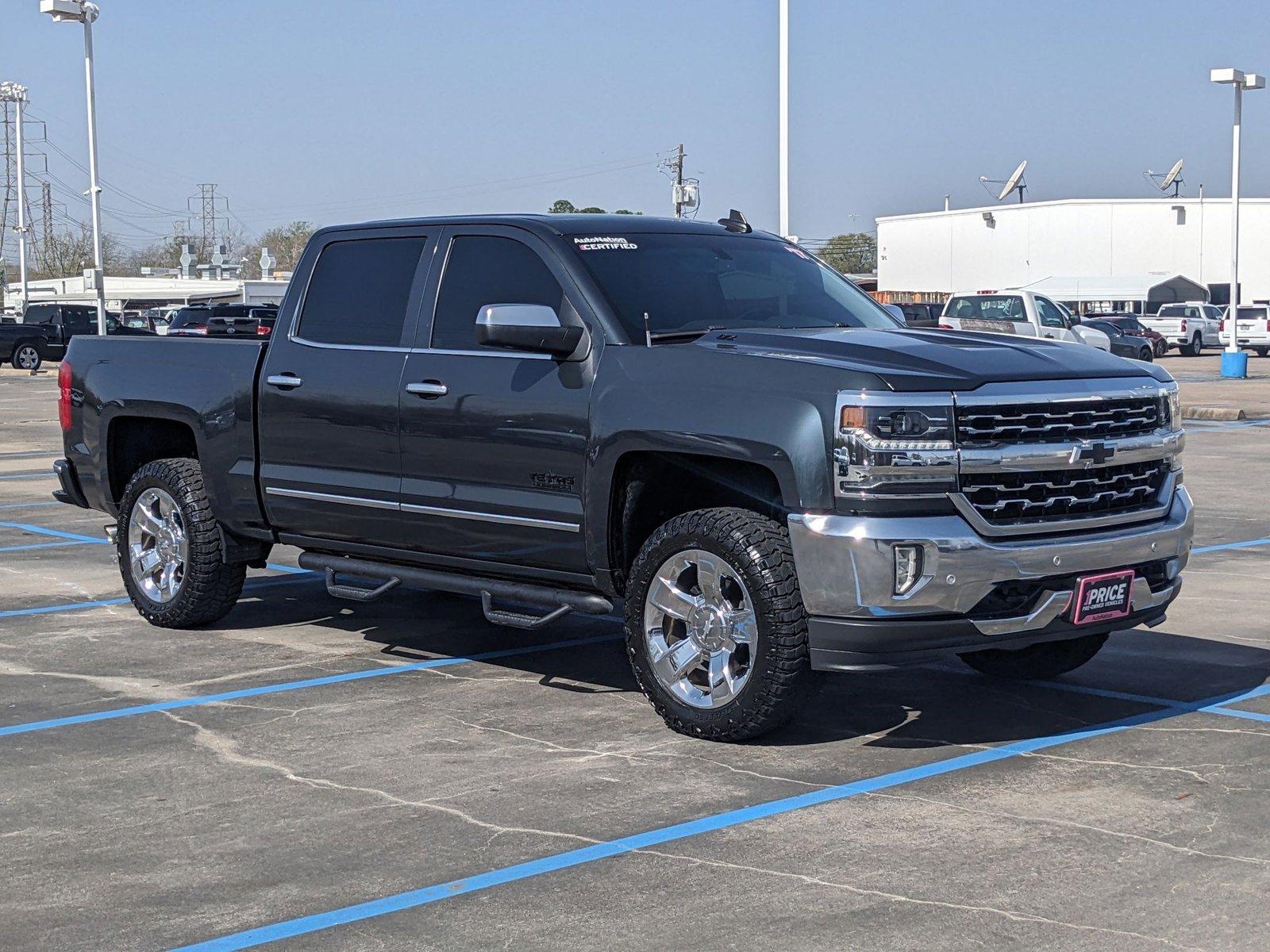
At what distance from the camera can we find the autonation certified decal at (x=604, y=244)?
712 cm

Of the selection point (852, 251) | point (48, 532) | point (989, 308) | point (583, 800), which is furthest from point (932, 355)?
point (852, 251)

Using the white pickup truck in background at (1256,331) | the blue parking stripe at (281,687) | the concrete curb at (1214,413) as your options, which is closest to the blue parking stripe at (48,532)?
the blue parking stripe at (281,687)

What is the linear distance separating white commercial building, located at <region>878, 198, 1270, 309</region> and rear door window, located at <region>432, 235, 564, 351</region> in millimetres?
75607

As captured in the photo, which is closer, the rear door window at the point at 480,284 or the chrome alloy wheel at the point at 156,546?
the rear door window at the point at 480,284

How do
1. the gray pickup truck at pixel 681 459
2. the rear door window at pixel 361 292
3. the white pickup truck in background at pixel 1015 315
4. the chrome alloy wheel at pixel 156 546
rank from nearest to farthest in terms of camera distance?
Result: the gray pickup truck at pixel 681 459, the rear door window at pixel 361 292, the chrome alloy wheel at pixel 156 546, the white pickup truck in background at pixel 1015 315

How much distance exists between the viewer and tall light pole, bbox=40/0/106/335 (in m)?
37.4

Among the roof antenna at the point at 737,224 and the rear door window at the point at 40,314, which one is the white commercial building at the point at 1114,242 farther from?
the roof antenna at the point at 737,224

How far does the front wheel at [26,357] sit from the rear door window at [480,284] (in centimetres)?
4182

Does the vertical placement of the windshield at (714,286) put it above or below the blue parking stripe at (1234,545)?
above

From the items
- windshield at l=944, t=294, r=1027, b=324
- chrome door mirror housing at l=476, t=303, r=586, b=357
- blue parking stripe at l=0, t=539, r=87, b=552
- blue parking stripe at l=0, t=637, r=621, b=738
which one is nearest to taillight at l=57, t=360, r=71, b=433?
blue parking stripe at l=0, t=637, r=621, b=738

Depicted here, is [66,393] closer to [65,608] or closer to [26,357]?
[65,608]

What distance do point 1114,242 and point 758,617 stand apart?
8591cm

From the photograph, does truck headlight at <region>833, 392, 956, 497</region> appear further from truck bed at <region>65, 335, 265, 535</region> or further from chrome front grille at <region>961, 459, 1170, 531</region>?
truck bed at <region>65, 335, 265, 535</region>

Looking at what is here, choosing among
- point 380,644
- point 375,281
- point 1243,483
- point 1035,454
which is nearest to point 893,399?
point 1035,454
